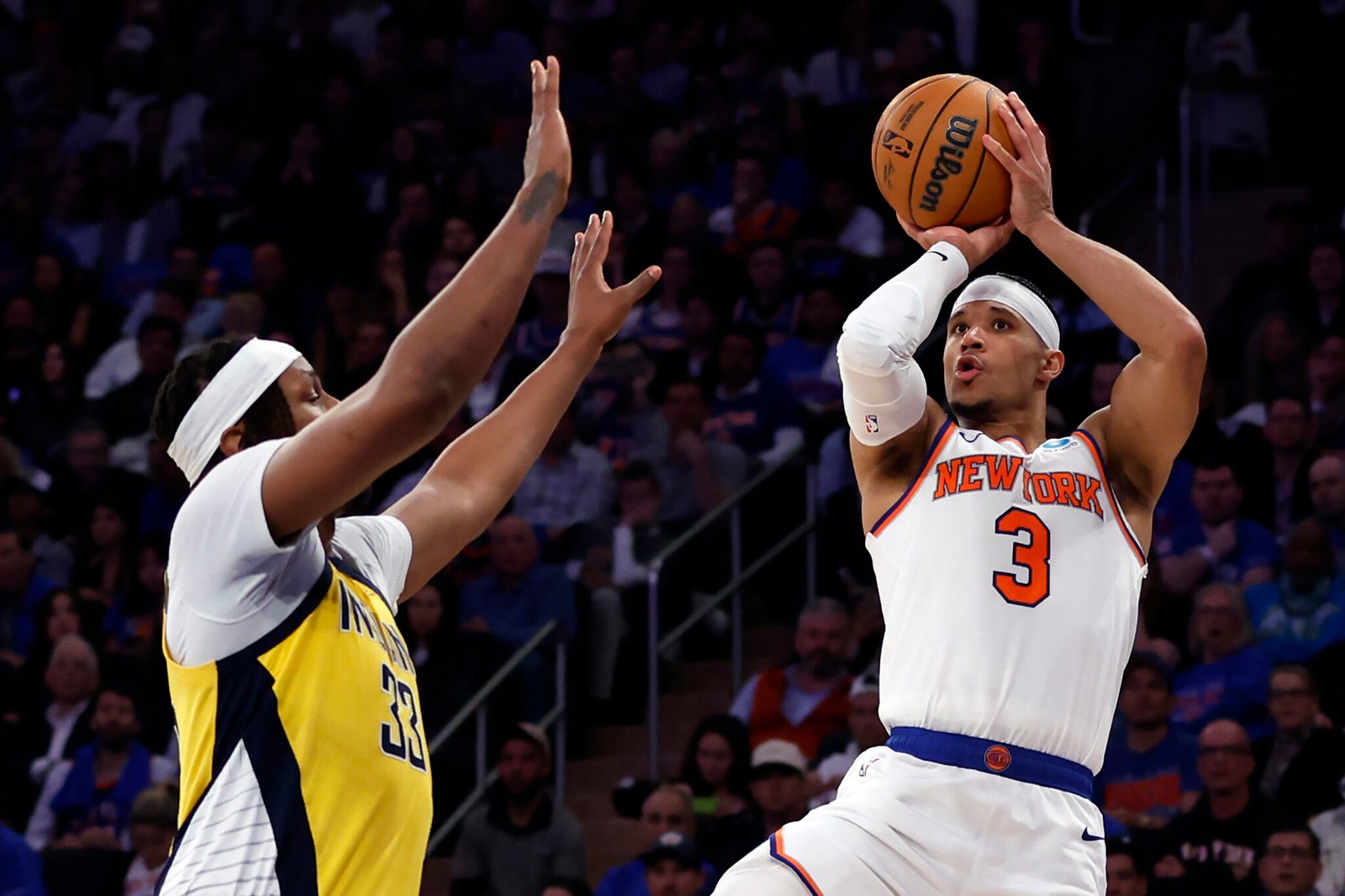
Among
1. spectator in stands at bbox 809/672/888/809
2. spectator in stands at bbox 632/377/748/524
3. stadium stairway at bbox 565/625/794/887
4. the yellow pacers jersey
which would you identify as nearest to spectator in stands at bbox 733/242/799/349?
spectator in stands at bbox 632/377/748/524

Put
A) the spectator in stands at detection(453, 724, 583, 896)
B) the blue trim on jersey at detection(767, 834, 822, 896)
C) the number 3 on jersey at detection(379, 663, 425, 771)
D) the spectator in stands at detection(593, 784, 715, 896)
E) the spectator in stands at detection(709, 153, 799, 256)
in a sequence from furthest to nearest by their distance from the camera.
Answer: the spectator in stands at detection(709, 153, 799, 256), the spectator in stands at detection(453, 724, 583, 896), the spectator in stands at detection(593, 784, 715, 896), the blue trim on jersey at detection(767, 834, 822, 896), the number 3 on jersey at detection(379, 663, 425, 771)

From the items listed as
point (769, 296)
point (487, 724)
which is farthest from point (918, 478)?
point (769, 296)

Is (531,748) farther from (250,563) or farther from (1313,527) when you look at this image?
(250,563)

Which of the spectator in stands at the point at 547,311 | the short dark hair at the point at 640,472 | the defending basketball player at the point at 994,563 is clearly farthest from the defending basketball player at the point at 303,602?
the spectator in stands at the point at 547,311

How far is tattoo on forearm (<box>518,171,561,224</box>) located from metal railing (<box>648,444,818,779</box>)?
614cm

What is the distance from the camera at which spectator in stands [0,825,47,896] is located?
7609mm

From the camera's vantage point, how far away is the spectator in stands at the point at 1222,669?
7777 mm

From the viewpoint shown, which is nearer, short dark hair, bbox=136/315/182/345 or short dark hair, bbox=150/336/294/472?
short dark hair, bbox=150/336/294/472

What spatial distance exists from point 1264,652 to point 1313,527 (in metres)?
0.59

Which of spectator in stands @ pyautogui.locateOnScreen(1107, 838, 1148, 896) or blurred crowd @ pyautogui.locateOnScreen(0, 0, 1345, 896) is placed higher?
blurred crowd @ pyautogui.locateOnScreen(0, 0, 1345, 896)

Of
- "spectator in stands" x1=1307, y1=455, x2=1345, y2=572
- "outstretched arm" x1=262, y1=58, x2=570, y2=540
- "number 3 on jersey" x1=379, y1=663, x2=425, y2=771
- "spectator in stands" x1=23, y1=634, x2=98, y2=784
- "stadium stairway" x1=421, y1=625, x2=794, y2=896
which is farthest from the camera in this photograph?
"spectator in stands" x1=23, y1=634, x2=98, y2=784

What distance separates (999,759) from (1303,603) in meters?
4.26

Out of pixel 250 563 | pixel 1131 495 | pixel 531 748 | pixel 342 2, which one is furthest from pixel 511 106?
pixel 250 563

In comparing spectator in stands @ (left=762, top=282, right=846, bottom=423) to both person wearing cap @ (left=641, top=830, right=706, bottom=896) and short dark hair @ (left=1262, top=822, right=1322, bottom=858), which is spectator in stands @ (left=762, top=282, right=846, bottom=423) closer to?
person wearing cap @ (left=641, top=830, right=706, bottom=896)
